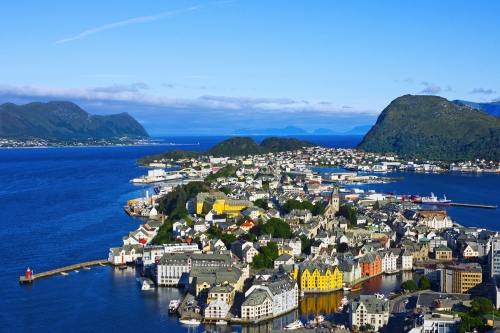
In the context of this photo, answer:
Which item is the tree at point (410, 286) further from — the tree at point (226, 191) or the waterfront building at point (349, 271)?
the tree at point (226, 191)

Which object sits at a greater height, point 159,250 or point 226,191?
point 226,191

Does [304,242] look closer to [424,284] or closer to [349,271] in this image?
[349,271]

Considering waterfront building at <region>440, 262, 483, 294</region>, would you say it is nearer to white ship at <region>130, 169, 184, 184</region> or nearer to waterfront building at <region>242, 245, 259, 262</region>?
waterfront building at <region>242, 245, 259, 262</region>

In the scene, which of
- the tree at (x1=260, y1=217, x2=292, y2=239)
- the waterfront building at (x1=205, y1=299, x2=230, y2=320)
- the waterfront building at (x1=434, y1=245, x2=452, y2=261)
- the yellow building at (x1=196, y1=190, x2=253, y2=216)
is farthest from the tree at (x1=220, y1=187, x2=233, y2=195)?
the waterfront building at (x1=205, y1=299, x2=230, y2=320)

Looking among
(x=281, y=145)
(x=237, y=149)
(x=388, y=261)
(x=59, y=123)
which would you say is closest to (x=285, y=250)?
(x=388, y=261)

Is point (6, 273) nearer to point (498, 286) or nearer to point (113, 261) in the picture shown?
point (113, 261)

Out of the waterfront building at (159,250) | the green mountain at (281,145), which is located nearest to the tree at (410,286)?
the waterfront building at (159,250)
